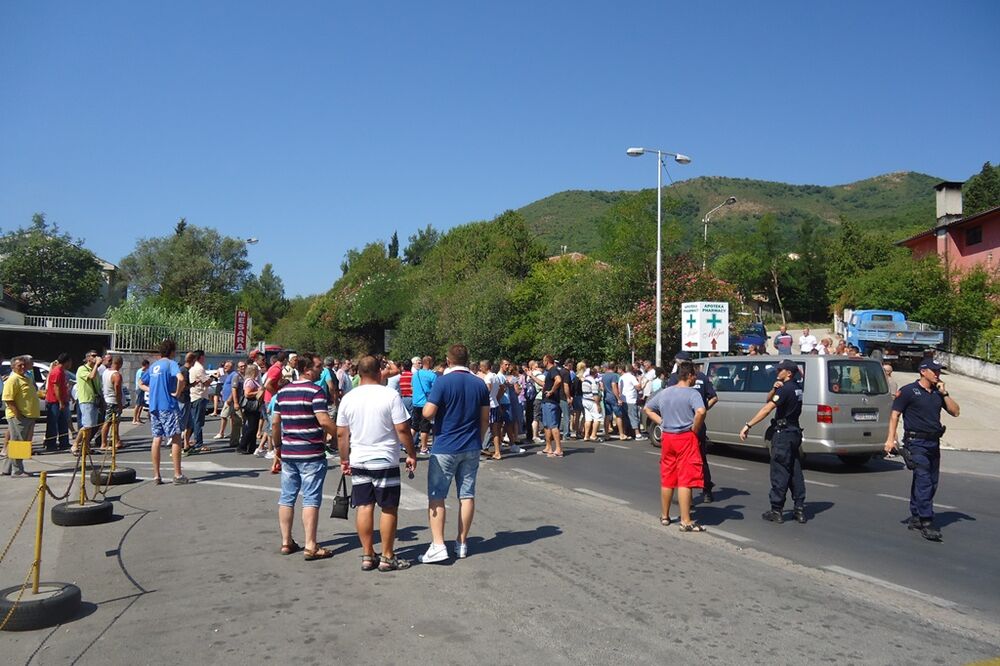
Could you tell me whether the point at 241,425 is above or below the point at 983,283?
below

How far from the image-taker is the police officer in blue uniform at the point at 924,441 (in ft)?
27.0

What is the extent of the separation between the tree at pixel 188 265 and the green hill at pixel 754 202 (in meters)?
54.0

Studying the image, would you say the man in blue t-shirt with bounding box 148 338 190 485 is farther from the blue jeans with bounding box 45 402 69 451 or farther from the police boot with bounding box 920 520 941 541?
the police boot with bounding box 920 520 941 541

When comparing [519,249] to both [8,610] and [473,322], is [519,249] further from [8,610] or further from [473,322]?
[8,610]

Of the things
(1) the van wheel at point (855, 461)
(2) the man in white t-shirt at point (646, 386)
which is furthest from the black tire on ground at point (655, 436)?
(1) the van wheel at point (855, 461)

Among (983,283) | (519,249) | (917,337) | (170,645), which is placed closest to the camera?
(170,645)

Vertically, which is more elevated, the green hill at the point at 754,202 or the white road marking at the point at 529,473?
the green hill at the point at 754,202

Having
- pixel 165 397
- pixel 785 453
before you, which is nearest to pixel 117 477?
pixel 165 397

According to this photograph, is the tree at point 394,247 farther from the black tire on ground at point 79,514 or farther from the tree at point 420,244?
the black tire on ground at point 79,514

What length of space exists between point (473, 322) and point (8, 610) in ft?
133

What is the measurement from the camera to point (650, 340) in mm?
31781

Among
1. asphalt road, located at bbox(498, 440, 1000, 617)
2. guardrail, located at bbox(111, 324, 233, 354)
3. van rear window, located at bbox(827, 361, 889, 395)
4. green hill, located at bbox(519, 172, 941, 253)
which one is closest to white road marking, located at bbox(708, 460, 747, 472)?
asphalt road, located at bbox(498, 440, 1000, 617)

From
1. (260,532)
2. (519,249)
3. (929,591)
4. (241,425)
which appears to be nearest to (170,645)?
(260,532)

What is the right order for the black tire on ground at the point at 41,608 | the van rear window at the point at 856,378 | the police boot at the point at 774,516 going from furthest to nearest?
the van rear window at the point at 856,378, the police boot at the point at 774,516, the black tire on ground at the point at 41,608
